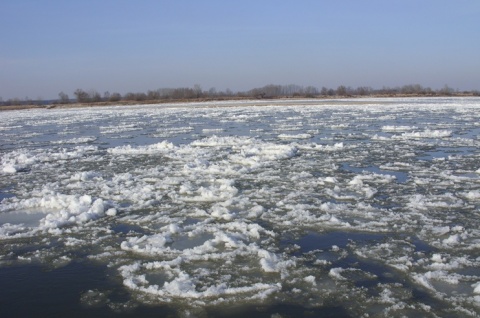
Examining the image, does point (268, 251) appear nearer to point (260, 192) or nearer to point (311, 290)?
point (311, 290)

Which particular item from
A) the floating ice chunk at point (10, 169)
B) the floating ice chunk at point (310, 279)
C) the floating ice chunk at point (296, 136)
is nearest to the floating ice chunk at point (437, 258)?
the floating ice chunk at point (310, 279)

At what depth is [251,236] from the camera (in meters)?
5.51

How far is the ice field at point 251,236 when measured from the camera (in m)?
3.90

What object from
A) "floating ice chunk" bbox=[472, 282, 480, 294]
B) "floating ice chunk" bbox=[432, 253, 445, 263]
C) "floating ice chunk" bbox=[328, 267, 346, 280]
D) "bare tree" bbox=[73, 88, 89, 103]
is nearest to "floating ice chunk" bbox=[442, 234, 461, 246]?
"floating ice chunk" bbox=[432, 253, 445, 263]

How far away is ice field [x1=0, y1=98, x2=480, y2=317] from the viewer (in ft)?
12.8

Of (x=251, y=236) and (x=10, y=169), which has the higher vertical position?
(x=10, y=169)

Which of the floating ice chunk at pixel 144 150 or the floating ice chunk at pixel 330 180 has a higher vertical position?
the floating ice chunk at pixel 144 150

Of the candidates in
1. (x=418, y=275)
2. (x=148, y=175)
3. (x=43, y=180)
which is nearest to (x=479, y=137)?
(x=148, y=175)

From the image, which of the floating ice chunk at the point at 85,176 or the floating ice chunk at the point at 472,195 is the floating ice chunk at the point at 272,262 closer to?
the floating ice chunk at the point at 472,195

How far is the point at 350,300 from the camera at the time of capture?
12.5ft

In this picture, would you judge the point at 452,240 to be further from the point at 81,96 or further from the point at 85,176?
the point at 81,96

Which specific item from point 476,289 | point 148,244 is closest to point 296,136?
point 148,244

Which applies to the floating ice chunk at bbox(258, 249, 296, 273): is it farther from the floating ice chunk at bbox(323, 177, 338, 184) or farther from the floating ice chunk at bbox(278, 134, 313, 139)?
the floating ice chunk at bbox(278, 134, 313, 139)

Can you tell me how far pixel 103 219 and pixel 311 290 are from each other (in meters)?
3.59
